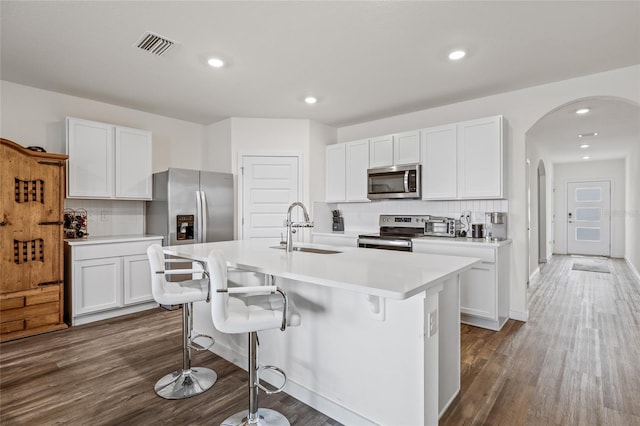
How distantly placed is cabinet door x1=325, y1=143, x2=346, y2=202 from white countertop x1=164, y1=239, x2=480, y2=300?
2.55m

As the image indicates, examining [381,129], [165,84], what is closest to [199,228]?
[165,84]

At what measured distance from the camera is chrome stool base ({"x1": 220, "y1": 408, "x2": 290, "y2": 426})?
1.83 metres

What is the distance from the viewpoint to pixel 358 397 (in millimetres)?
1824

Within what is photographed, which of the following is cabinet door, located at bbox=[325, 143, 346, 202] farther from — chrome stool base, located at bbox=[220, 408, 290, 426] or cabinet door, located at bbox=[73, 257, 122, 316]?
chrome stool base, located at bbox=[220, 408, 290, 426]

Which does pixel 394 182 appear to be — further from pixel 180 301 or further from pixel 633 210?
pixel 633 210

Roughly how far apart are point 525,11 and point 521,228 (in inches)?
89.6

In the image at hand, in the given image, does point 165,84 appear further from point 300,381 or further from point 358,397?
point 358,397

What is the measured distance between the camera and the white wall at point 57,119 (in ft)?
11.6

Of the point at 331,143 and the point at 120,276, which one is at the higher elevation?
the point at 331,143

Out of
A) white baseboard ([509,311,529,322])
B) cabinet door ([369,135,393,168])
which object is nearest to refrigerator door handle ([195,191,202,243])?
cabinet door ([369,135,393,168])

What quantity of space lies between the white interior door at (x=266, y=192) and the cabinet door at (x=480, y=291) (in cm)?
245

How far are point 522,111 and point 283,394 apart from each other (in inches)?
148

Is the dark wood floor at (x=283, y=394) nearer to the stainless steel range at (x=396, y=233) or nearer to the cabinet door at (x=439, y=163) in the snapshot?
the stainless steel range at (x=396, y=233)

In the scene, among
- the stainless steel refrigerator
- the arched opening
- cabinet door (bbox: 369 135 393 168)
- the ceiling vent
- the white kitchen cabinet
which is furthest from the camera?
the arched opening
